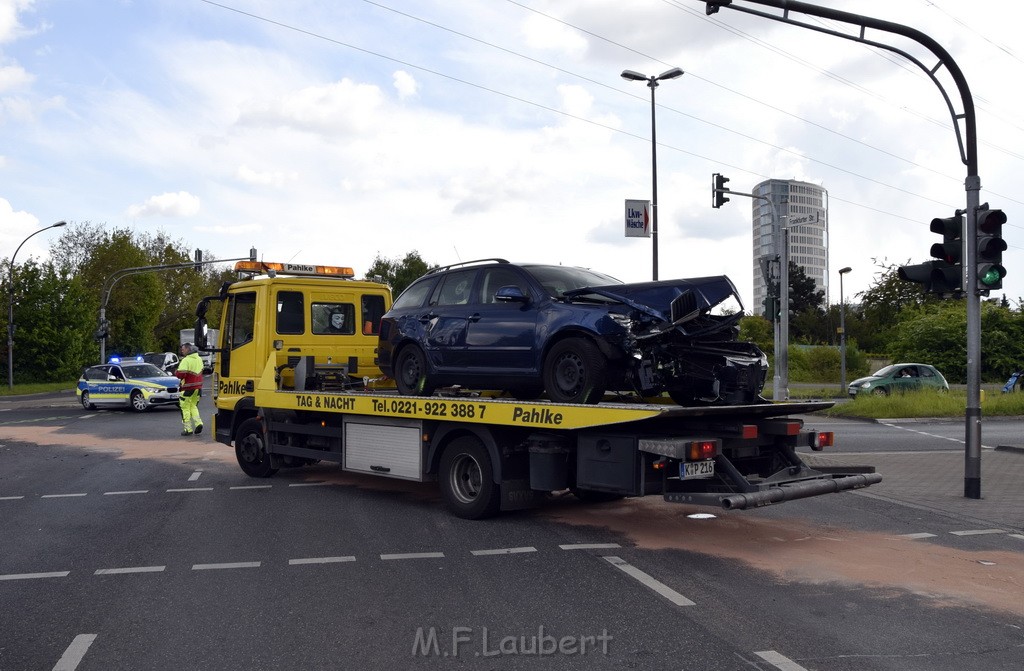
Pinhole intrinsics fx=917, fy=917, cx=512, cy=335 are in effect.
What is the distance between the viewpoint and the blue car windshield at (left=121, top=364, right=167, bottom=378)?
91.0ft

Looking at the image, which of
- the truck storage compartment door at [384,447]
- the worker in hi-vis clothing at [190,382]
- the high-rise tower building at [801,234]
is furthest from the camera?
the high-rise tower building at [801,234]

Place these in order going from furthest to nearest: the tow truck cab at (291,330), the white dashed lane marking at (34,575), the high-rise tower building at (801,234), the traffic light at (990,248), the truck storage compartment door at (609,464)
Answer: the high-rise tower building at (801,234) → the tow truck cab at (291,330) → the traffic light at (990,248) → the truck storage compartment door at (609,464) → the white dashed lane marking at (34,575)

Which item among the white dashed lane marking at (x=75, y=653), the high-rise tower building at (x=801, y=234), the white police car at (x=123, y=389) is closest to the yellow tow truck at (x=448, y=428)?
the white dashed lane marking at (x=75, y=653)

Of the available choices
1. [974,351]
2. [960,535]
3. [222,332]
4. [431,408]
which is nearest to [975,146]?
[974,351]

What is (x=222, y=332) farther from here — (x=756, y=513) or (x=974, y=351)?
(x=974, y=351)

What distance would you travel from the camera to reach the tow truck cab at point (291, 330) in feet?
38.3

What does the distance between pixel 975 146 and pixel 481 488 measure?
7.27 meters

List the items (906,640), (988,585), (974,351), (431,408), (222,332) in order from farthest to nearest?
(222,332) → (974,351) → (431,408) → (988,585) → (906,640)

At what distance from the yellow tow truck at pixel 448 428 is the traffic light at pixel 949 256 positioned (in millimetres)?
3200

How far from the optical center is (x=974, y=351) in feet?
35.0

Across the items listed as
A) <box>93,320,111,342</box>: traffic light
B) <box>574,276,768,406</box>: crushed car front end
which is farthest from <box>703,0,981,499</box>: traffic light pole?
<box>93,320,111,342</box>: traffic light

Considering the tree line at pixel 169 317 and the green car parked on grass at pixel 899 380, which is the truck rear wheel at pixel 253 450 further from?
the tree line at pixel 169 317

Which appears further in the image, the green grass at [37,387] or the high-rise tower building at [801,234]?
the high-rise tower building at [801,234]

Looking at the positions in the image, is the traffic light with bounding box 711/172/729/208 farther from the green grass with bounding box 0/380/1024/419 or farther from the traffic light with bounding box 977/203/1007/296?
the traffic light with bounding box 977/203/1007/296
